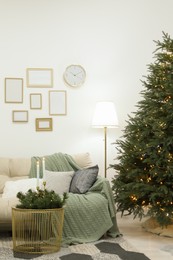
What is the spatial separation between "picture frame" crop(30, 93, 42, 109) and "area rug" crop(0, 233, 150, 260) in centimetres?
195

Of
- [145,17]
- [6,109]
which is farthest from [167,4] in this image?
[6,109]

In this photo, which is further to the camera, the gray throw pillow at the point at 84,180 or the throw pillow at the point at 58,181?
the throw pillow at the point at 58,181

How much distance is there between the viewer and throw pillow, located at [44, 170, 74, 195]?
518cm

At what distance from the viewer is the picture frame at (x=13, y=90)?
591 centimetres

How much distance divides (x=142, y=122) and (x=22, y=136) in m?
1.77

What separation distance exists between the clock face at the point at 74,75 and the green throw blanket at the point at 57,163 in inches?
39.7

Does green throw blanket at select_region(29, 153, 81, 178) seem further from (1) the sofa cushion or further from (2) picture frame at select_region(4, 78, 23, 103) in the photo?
(2) picture frame at select_region(4, 78, 23, 103)

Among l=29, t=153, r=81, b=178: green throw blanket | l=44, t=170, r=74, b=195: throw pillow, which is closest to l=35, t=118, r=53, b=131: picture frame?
l=29, t=153, r=81, b=178: green throw blanket

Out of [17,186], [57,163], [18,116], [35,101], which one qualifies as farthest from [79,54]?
[17,186]

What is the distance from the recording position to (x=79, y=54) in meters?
6.09

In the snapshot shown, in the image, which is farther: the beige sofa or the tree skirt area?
the beige sofa

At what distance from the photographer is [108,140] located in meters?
6.12

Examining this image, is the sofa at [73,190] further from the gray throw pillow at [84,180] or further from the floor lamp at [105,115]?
the floor lamp at [105,115]

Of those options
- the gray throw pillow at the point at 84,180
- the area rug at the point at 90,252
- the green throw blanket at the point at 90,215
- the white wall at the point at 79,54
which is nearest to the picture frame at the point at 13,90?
the white wall at the point at 79,54
